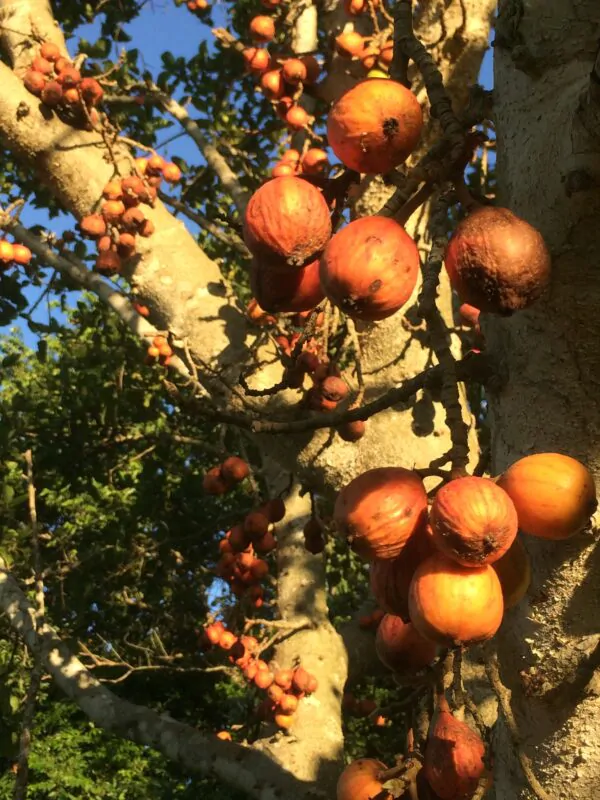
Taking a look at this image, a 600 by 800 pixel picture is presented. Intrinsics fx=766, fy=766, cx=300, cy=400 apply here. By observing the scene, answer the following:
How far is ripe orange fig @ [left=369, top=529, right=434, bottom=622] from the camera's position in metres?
1.01

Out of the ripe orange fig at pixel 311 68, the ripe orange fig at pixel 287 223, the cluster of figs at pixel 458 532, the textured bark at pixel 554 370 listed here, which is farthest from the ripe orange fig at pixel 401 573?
the ripe orange fig at pixel 311 68

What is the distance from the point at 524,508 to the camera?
968 mm

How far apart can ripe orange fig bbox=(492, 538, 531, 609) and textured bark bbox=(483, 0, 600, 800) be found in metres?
0.17

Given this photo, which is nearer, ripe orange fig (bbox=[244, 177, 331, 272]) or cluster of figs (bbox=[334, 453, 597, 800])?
cluster of figs (bbox=[334, 453, 597, 800])

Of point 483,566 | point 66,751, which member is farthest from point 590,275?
point 66,751

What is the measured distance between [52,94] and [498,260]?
2626 mm

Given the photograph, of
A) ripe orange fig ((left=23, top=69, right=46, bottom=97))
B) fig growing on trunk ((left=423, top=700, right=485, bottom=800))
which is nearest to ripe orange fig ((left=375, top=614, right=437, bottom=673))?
fig growing on trunk ((left=423, top=700, right=485, bottom=800))

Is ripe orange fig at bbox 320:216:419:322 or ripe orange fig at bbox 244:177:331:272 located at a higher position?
ripe orange fig at bbox 244:177:331:272

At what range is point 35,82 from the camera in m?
3.08

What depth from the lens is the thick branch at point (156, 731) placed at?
2.90 metres

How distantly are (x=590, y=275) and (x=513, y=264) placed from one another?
241mm

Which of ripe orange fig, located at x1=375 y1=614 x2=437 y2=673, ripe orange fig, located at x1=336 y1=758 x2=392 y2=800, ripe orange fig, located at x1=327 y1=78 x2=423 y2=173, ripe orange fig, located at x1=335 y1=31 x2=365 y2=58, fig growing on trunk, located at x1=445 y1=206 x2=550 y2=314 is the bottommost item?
ripe orange fig, located at x1=336 y1=758 x2=392 y2=800

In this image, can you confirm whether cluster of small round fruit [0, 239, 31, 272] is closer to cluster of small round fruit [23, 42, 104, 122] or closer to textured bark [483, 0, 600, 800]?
cluster of small round fruit [23, 42, 104, 122]

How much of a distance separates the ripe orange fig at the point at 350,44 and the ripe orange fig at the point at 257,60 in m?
0.58
